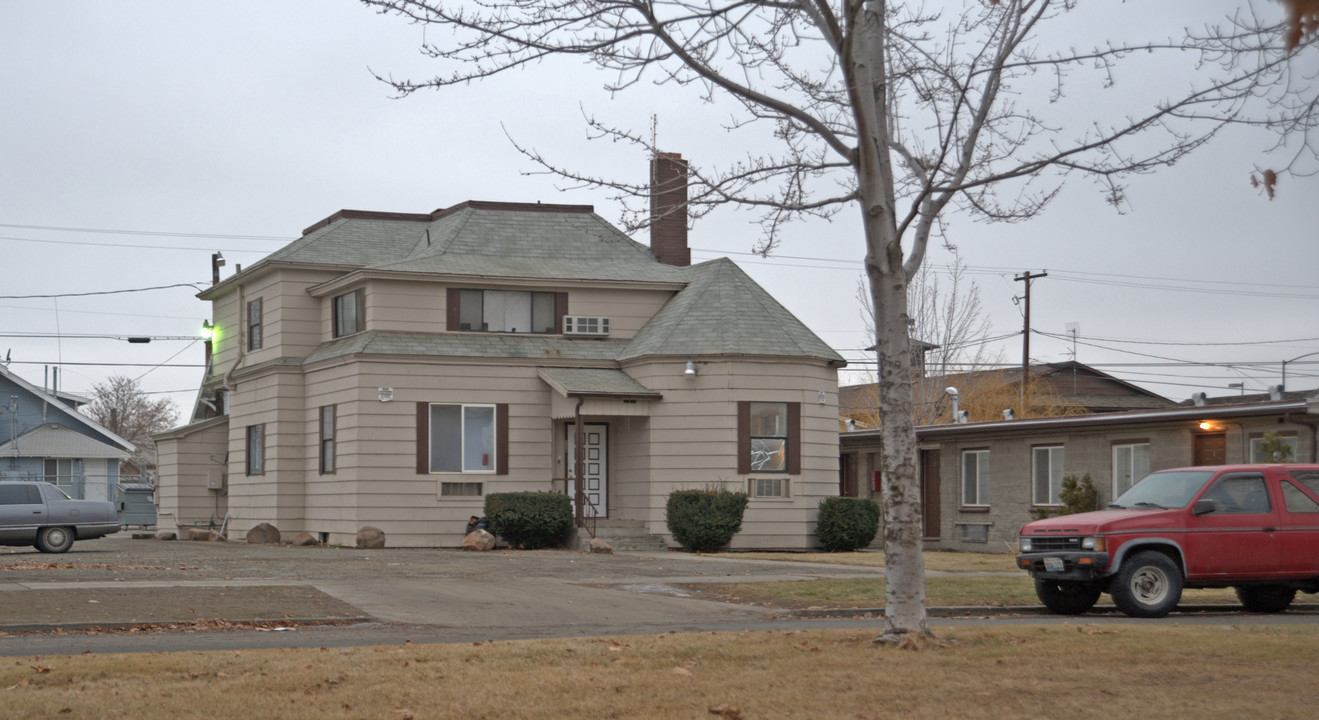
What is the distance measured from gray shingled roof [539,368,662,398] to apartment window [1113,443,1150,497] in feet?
32.4

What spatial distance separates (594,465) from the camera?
30078mm

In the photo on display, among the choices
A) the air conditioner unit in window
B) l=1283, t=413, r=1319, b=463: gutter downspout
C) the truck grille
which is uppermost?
the air conditioner unit in window

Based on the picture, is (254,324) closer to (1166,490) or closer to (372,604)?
(372,604)

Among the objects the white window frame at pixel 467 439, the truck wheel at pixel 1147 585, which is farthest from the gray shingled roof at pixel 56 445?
the truck wheel at pixel 1147 585

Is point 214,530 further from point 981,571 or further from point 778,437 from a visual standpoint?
point 981,571

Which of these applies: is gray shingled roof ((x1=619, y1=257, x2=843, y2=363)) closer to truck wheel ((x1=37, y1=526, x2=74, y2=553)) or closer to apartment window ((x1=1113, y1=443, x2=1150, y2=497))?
apartment window ((x1=1113, y1=443, x2=1150, y2=497))

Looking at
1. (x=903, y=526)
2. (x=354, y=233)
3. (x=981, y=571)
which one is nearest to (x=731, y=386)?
(x=981, y=571)

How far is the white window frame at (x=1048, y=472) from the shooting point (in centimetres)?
3111

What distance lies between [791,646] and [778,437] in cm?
1759

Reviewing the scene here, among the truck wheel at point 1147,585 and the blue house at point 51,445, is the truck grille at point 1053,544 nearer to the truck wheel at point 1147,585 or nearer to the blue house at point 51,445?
the truck wheel at point 1147,585

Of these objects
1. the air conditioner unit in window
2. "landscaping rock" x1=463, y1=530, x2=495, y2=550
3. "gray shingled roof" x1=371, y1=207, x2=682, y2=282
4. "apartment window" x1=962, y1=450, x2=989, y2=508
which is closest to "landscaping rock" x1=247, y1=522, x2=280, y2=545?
"landscaping rock" x1=463, y1=530, x2=495, y2=550

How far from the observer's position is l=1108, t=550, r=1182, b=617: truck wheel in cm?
1526

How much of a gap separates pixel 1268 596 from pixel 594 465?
16251mm

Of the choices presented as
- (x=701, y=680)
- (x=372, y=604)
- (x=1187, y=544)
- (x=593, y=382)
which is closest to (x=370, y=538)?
(x=593, y=382)
